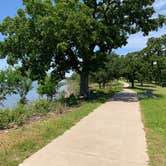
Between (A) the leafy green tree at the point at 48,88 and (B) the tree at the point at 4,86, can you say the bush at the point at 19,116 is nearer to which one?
(A) the leafy green tree at the point at 48,88

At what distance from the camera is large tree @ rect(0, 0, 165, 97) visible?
2073cm

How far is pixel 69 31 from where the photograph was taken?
20.5 meters

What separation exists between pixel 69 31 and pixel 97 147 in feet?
44.5

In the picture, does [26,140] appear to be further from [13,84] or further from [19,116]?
[13,84]

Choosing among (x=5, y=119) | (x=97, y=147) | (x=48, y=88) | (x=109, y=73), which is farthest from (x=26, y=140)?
(x=109, y=73)

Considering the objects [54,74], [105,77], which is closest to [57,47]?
[54,74]

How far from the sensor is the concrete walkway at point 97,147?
6.71 metres

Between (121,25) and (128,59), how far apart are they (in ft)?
102

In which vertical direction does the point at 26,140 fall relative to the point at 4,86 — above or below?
below

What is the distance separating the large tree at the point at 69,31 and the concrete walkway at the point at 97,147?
1056 centimetres

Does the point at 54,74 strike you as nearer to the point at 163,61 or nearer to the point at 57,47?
the point at 57,47

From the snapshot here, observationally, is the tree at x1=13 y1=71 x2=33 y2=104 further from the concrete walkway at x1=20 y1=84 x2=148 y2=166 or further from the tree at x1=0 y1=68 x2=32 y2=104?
the concrete walkway at x1=20 y1=84 x2=148 y2=166

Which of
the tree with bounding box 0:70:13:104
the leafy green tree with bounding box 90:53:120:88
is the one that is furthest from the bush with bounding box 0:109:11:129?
the leafy green tree with bounding box 90:53:120:88

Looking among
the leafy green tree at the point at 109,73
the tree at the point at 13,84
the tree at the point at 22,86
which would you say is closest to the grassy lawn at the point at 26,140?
the tree at the point at 13,84
